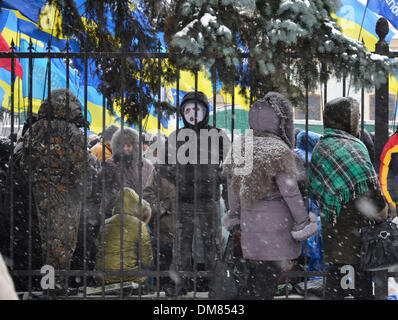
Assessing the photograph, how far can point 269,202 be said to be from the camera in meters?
3.84

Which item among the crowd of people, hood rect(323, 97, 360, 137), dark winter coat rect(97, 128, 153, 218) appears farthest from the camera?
dark winter coat rect(97, 128, 153, 218)

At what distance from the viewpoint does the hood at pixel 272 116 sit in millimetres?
3900

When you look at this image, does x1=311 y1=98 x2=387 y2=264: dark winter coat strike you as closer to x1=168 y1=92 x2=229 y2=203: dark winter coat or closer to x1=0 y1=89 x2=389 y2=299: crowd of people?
x1=0 y1=89 x2=389 y2=299: crowd of people

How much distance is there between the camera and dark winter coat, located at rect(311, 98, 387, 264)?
401 cm

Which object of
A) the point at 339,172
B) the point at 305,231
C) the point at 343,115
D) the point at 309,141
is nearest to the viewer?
the point at 305,231

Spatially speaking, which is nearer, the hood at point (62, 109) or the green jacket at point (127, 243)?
the hood at point (62, 109)

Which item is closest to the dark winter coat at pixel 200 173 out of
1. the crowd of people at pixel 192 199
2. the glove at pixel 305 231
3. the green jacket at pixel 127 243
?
the crowd of people at pixel 192 199

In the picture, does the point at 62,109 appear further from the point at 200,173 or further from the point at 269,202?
the point at 269,202

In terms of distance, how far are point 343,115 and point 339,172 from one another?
0.45m

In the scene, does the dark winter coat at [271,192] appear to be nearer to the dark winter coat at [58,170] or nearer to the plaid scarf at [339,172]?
the plaid scarf at [339,172]

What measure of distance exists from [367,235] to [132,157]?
10.9 feet

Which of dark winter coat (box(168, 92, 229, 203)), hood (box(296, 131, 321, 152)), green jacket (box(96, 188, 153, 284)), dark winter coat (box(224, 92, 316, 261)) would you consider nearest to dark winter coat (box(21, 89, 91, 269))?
green jacket (box(96, 188, 153, 284))

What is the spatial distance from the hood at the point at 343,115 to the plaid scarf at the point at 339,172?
0.05 meters

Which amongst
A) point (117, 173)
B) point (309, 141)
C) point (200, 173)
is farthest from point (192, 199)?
point (309, 141)
